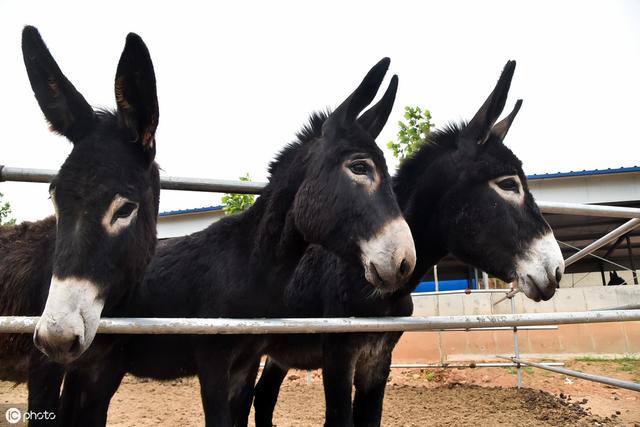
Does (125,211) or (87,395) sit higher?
(125,211)

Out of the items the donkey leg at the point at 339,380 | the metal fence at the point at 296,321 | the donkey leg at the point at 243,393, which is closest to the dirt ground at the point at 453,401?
the donkey leg at the point at 243,393

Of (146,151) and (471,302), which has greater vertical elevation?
(146,151)

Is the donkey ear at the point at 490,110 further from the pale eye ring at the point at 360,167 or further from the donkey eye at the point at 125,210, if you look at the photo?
the donkey eye at the point at 125,210

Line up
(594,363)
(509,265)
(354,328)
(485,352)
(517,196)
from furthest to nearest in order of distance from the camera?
(485,352) → (594,363) → (517,196) → (509,265) → (354,328)

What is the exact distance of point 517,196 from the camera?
3416 mm

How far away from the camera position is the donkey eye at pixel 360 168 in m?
2.91

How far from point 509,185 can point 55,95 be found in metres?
3.10

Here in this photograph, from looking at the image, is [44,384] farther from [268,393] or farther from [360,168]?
[268,393]

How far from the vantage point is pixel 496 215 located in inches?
131

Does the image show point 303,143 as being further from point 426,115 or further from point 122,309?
point 426,115

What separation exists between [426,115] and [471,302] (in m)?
5.16

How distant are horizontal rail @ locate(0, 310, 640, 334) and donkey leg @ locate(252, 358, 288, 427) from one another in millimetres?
2934

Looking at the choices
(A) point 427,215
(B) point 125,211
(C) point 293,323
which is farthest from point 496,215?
(B) point 125,211

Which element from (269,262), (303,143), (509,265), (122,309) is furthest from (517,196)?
(122,309)
